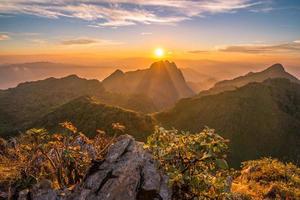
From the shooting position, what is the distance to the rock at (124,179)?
905cm

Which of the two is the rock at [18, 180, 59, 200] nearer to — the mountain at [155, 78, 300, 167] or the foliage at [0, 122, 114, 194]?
the foliage at [0, 122, 114, 194]

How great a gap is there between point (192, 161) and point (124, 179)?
209 cm

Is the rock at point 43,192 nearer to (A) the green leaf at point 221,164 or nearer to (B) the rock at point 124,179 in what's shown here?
(B) the rock at point 124,179

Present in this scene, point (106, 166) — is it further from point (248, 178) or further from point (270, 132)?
point (270, 132)

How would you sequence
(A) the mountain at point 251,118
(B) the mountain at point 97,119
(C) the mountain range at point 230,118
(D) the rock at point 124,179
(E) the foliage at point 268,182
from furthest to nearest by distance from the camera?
(A) the mountain at point 251,118
(C) the mountain range at point 230,118
(B) the mountain at point 97,119
(E) the foliage at point 268,182
(D) the rock at point 124,179

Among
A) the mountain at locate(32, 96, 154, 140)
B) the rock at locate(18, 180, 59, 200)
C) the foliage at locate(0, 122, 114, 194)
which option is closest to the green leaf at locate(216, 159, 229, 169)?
the foliage at locate(0, 122, 114, 194)

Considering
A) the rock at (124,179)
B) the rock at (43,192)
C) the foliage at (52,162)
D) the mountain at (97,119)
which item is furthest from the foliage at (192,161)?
the mountain at (97,119)

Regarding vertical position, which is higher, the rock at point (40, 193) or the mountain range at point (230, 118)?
the rock at point (40, 193)

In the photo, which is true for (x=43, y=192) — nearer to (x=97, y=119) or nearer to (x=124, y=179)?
(x=124, y=179)

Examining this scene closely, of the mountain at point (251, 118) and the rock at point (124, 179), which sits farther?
the mountain at point (251, 118)

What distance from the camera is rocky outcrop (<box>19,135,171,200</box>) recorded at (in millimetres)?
9062

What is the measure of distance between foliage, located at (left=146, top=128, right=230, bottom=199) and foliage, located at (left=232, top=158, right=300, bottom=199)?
12.2ft

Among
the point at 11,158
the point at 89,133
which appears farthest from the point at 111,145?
the point at 89,133

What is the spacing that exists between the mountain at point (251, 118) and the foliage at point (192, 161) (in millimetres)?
123837
